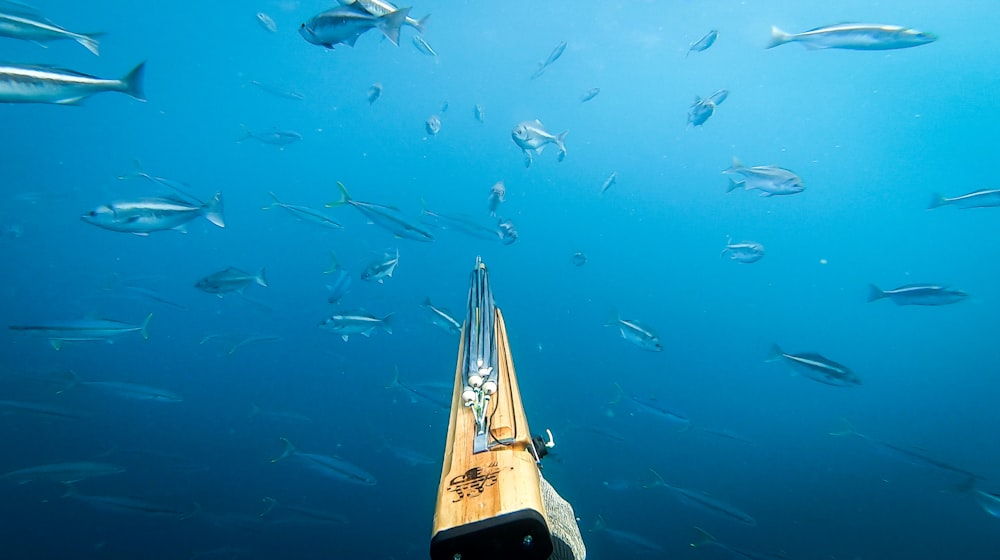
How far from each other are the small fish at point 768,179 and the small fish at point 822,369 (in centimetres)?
232

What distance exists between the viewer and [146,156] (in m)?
16.9

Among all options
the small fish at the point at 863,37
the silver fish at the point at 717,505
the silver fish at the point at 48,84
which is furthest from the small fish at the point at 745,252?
the silver fish at the point at 48,84

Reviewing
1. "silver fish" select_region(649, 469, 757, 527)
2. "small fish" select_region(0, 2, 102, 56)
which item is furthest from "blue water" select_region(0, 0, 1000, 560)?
"small fish" select_region(0, 2, 102, 56)

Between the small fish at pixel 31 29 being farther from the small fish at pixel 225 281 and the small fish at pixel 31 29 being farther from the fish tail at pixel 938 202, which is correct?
the fish tail at pixel 938 202

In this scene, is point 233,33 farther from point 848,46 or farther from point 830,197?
point 830,197

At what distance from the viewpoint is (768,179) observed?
695 cm

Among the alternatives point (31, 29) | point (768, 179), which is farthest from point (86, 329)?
point (768, 179)

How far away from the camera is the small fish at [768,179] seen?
6785 mm

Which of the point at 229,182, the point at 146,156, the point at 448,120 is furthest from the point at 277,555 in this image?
the point at 448,120

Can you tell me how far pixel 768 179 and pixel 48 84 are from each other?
7.85m

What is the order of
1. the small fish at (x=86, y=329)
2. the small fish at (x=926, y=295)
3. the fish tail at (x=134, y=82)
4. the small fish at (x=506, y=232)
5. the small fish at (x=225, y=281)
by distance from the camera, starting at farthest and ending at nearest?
1. the small fish at (x=506, y=232)
2. the small fish at (x=225, y=281)
3. the small fish at (x=926, y=295)
4. the small fish at (x=86, y=329)
5. the fish tail at (x=134, y=82)

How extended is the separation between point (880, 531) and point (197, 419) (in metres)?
26.1

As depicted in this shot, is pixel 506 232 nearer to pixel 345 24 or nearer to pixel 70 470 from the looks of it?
pixel 345 24

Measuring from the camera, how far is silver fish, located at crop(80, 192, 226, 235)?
4.83 m
